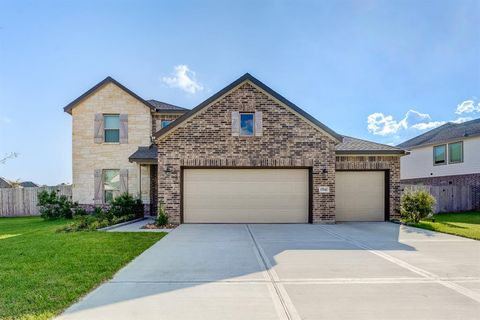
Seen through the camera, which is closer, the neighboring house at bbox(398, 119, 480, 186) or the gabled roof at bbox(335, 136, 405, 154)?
the gabled roof at bbox(335, 136, 405, 154)

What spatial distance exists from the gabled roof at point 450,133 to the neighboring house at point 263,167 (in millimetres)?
10988

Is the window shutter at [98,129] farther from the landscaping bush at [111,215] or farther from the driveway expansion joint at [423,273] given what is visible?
the driveway expansion joint at [423,273]

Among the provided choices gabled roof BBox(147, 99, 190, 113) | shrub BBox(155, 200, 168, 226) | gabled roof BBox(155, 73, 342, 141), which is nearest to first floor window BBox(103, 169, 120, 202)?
gabled roof BBox(147, 99, 190, 113)

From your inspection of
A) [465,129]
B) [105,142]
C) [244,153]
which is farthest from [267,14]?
[465,129]

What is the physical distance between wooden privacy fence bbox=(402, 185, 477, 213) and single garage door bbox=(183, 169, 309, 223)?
1024cm

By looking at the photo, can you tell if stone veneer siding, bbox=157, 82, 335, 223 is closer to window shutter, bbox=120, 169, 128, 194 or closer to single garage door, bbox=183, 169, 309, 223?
single garage door, bbox=183, 169, 309, 223

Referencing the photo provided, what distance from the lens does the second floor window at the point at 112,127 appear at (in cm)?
1467

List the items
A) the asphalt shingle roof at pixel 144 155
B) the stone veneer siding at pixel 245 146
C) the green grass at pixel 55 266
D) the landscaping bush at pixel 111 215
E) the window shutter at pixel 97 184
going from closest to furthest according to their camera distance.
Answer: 1. the green grass at pixel 55 266
2. the landscaping bush at pixel 111 215
3. the stone veneer siding at pixel 245 146
4. the asphalt shingle roof at pixel 144 155
5. the window shutter at pixel 97 184

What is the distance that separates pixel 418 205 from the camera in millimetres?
11539

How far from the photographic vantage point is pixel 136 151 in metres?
14.4

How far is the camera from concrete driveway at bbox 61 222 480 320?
3662 millimetres

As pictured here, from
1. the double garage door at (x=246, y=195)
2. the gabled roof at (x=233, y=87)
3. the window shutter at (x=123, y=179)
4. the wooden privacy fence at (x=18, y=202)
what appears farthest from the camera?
the wooden privacy fence at (x=18, y=202)

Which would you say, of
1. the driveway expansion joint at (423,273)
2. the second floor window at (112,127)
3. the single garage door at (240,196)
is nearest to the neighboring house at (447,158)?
the single garage door at (240,196)

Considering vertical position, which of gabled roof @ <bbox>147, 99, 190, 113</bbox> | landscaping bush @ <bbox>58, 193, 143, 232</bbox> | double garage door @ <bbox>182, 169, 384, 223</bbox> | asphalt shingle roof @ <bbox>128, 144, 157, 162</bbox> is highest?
gabled roof @ <bbox>147, 99, 190, 113</bbox>
